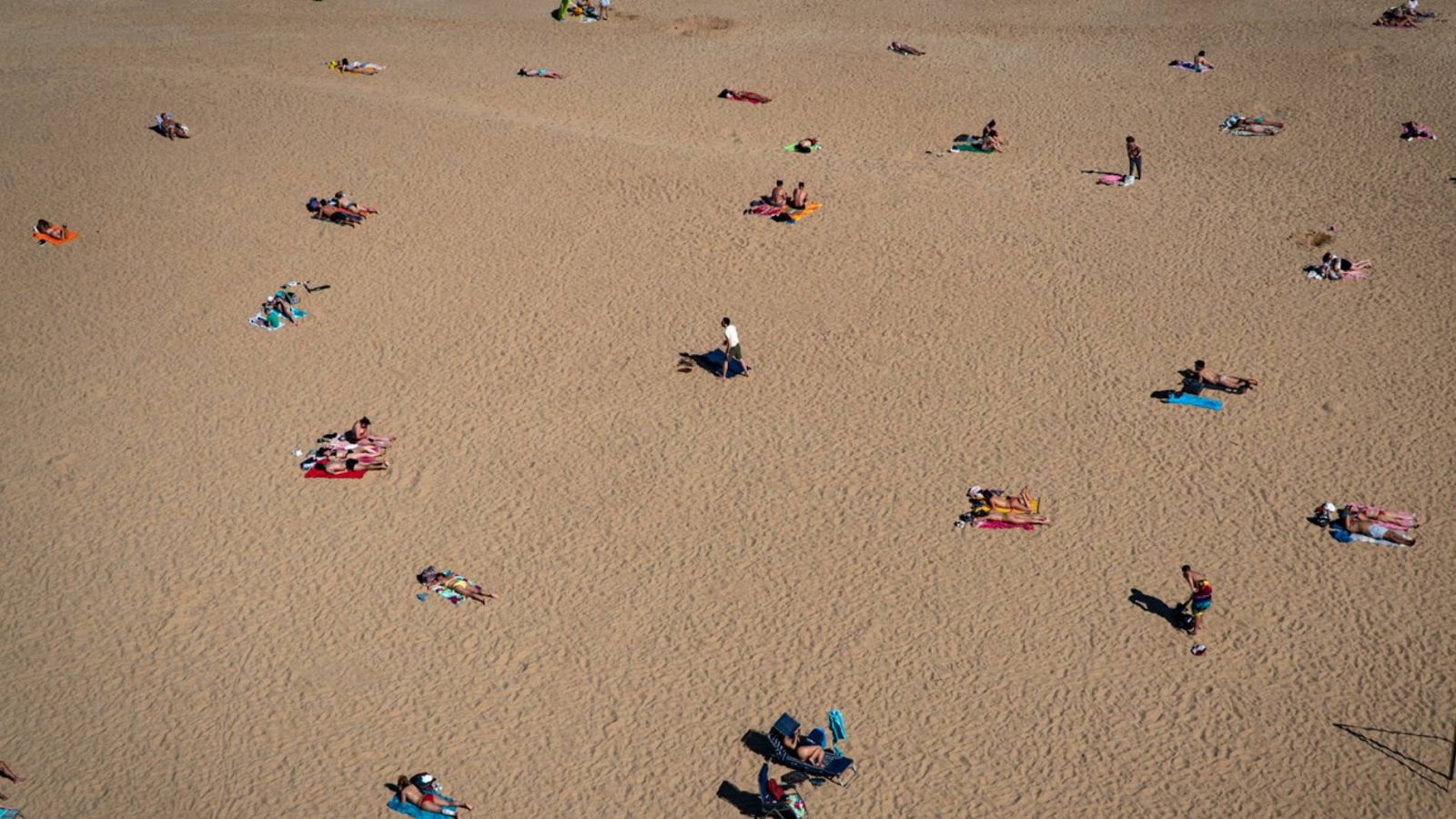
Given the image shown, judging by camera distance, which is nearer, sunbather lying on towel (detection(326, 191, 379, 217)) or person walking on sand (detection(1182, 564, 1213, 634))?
person walking on sand (detection(1182, 564, 1213, 634))

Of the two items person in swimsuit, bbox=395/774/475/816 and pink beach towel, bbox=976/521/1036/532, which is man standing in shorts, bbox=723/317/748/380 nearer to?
pink beach towel, bbox=976/521/1036/532

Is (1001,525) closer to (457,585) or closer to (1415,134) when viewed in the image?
(457,585)

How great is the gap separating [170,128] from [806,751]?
25483mm

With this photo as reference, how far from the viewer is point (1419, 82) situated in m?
31.4

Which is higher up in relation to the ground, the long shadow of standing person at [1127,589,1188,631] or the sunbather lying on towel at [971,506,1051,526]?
the sunbather lying on towel at [971,506,1051,526]

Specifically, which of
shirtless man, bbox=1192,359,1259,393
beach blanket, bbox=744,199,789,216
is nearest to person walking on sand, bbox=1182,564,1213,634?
shirtless man, bbox=1192,359,1259,393

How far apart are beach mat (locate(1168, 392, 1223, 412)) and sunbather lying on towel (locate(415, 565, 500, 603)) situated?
13099mm

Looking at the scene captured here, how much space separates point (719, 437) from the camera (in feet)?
66.1

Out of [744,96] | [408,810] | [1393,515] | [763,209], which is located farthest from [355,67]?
[1393,515]

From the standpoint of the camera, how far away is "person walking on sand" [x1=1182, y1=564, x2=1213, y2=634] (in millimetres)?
15742

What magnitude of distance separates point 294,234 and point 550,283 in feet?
22.7

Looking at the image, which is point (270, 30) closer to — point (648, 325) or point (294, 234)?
point (294, 234)

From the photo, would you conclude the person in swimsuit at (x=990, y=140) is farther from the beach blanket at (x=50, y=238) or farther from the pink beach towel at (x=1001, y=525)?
the beach blanket at (x=50, y=238)

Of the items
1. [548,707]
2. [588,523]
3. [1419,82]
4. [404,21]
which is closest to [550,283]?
[588,523]
